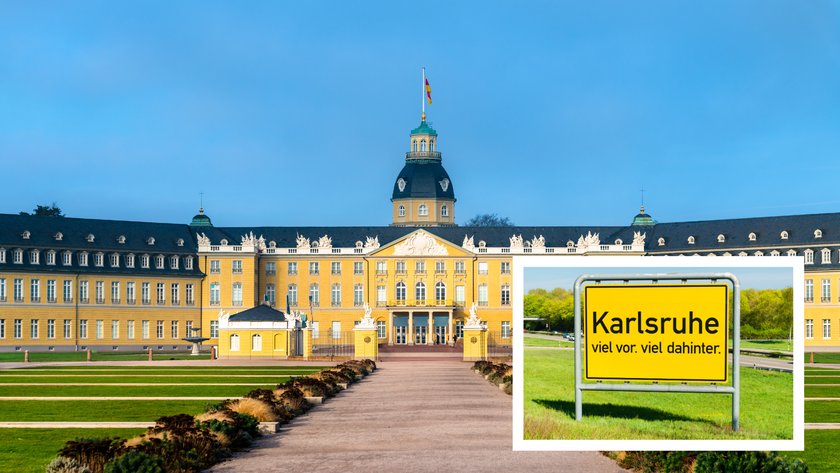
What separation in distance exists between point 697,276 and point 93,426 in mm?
18341

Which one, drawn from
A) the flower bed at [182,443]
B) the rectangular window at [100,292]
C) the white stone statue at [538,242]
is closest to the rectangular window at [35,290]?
the rectangular window at [100,292]

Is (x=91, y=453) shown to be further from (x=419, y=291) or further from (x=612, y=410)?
(x=419, y=291)

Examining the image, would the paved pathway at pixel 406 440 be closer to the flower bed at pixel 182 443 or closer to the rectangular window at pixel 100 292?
the flower bed at pixel 182 443

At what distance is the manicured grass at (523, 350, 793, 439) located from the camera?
759 cm

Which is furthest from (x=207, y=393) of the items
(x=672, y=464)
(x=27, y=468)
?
(x=672, y=464)

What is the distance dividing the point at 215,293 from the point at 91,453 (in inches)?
3440

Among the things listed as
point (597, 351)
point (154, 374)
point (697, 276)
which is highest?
point (697, 276)

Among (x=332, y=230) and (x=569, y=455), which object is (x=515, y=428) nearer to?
(x=569, y=455)

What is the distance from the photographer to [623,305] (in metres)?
7.60

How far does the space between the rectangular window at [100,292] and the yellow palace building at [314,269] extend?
90mm

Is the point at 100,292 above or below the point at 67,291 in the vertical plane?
below

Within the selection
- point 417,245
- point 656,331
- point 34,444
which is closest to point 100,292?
point 417,245

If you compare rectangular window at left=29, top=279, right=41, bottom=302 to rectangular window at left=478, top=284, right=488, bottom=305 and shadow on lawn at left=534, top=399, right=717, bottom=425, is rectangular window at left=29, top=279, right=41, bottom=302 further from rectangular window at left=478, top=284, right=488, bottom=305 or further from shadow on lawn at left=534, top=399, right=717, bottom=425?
shadow on lawn at left=534, top=399, right=717, bottom=425

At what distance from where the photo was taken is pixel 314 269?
338ft
